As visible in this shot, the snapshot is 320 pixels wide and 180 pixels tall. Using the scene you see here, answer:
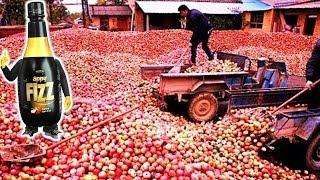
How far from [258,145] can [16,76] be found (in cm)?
438

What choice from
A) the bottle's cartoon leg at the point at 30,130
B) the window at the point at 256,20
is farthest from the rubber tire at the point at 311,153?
the window at the point at 256,20

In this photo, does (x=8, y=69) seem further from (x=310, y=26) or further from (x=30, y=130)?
(x=310, y=26)

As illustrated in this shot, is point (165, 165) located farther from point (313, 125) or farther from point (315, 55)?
point (315, 55)

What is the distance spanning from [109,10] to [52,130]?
29.3 meters

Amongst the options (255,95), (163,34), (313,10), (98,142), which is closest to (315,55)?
(255,95)

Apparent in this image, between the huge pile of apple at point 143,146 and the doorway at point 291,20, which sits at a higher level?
the doorway at point 291,20

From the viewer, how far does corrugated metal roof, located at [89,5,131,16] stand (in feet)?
97.0

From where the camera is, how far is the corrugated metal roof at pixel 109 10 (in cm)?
2956

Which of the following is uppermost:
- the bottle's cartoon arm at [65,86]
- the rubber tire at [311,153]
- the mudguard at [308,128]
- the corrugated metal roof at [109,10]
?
the corrugated metal roof at [109,10]

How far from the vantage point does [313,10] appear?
22.2 meters

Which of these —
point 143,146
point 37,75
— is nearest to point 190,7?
point 143,146

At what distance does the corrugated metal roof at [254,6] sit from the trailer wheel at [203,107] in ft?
66.2

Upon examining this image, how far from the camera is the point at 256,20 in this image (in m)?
27.1

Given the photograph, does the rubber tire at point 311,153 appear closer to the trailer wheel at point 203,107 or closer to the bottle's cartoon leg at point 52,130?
the trailer wheel at point 203,107
